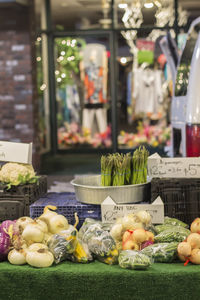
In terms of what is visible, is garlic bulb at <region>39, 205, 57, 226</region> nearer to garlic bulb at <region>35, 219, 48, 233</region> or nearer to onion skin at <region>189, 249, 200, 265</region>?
garlic bulb at <region>35, 219, 48, 233</region>

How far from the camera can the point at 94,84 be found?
9945 millimetres

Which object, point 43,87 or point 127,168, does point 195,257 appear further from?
point 43,87

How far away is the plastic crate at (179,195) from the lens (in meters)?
2.84

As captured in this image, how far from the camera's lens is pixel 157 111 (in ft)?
32.2

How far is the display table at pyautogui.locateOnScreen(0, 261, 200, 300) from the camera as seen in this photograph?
2258 mm

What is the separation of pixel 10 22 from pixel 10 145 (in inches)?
253

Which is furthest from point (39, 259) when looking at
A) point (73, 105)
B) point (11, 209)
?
point (73, 105)

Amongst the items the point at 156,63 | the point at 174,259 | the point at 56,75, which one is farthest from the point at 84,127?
the point at 174,259

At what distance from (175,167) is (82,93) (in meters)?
7.28

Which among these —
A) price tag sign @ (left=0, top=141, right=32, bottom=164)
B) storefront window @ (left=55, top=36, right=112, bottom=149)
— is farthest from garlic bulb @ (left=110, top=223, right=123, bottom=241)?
storefront window @ (left=55, top=36, right=112, bottom=149)

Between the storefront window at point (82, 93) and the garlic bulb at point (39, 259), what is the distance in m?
7.58

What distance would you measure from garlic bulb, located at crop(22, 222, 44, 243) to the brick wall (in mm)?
6600

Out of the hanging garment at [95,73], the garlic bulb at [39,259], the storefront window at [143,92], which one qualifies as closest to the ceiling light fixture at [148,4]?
the storefront window at [143,92]

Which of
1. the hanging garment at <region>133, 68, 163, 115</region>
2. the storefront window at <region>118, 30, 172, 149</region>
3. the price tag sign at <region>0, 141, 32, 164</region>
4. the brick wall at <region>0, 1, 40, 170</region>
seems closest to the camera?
the price tag sign at <region>0, 141, 32, 164</region>
